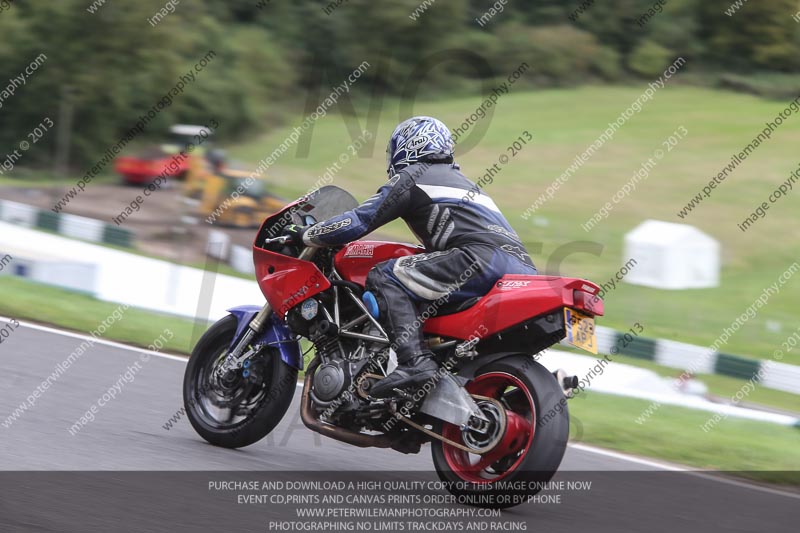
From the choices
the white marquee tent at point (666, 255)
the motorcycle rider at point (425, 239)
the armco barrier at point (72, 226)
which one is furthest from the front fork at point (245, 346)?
the white marquee tent at point (666, 255)

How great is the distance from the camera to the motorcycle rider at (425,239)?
5.51 m

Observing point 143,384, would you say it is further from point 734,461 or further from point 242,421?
point 734,461

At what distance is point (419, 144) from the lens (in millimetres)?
5770

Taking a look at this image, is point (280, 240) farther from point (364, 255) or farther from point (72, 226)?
point (72, 226)

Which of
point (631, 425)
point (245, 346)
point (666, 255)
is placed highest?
point (245, 346)

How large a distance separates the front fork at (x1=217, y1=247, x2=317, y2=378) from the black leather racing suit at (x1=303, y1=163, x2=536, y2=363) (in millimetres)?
653

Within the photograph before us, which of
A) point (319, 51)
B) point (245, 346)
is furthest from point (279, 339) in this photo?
point (319, 51)

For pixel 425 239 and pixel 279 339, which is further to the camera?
pixel 279 339

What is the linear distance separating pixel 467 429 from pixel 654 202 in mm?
30285

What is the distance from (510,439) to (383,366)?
2.83 feet

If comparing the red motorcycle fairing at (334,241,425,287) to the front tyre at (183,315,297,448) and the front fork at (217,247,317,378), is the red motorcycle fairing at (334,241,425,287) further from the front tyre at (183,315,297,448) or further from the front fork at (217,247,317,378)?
the front tyre at (183,315,297,448)

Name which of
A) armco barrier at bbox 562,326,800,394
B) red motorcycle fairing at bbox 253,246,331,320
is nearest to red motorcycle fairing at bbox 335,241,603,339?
red motorcycle fairing at bbox 253,246,331,320

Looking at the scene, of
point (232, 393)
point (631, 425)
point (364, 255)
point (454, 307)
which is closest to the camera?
point (454, 307)

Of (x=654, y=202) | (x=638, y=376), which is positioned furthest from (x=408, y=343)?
(x=654, y=202)
